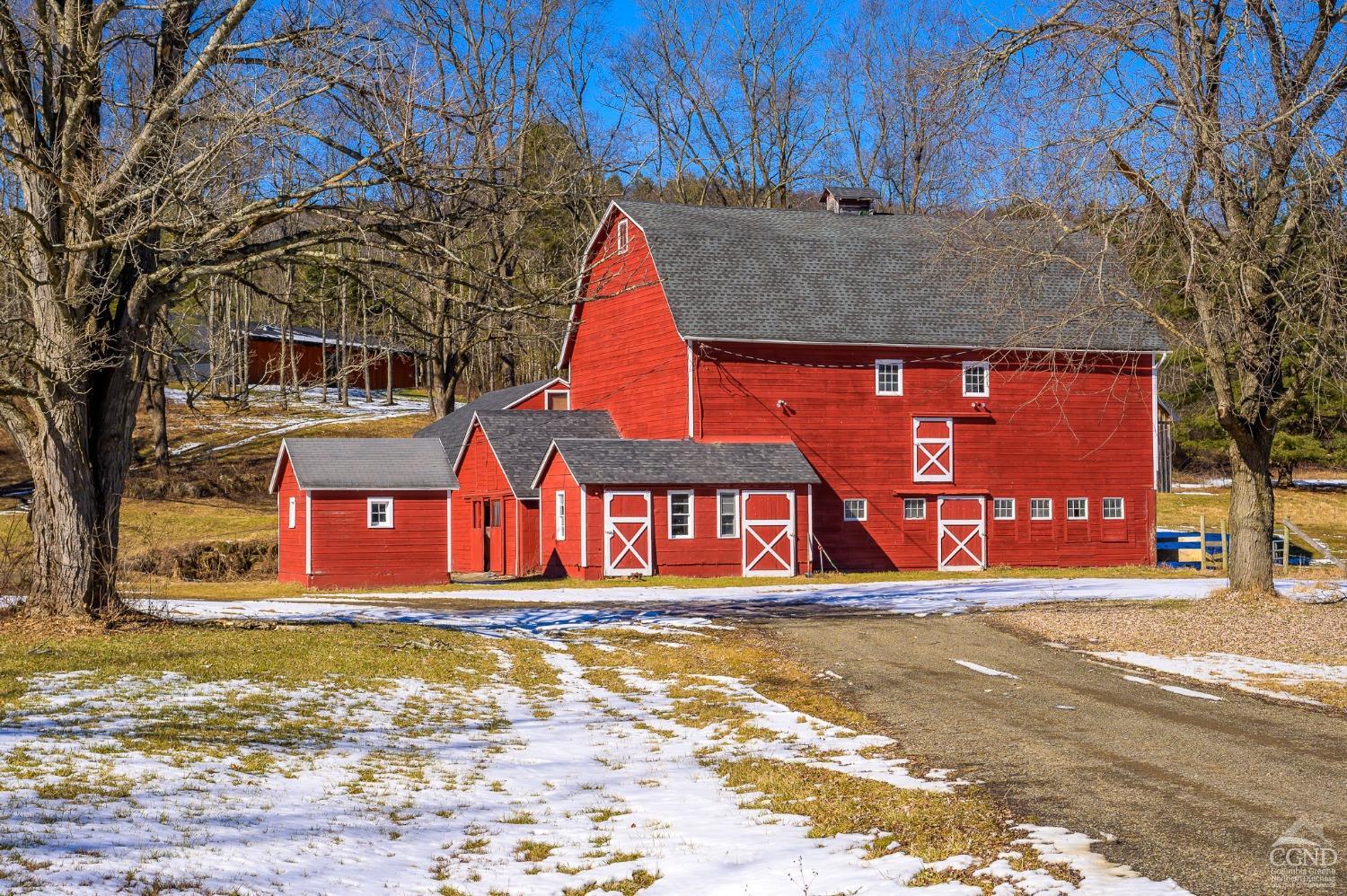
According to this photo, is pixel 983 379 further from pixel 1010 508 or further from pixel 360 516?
pixel 360 516

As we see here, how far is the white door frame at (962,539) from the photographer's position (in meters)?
37.4

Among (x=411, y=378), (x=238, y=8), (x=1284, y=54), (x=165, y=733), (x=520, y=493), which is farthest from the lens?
(x=411, y=378)

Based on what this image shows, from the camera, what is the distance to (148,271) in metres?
16.2

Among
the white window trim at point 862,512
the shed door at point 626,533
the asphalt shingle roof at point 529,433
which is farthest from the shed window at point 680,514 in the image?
the white window trim at point 862,512

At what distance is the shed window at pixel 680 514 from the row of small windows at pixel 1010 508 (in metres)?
5.08

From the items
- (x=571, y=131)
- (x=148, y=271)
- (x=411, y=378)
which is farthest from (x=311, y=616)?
(x=411, y=378)

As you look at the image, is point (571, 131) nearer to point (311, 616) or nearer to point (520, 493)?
point (520, 493)

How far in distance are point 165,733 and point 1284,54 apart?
16.8 meters

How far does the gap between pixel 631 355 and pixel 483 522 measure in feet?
22.5

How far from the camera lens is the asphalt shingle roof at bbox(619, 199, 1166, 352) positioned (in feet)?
118

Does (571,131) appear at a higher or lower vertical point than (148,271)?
higher

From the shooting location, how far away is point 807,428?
1426 inches

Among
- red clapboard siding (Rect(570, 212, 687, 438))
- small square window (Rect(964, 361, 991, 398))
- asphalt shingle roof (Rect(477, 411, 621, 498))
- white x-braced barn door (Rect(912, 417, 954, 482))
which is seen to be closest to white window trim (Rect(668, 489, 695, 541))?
red clapboard siding (Rect(570, 212, 687, 438))

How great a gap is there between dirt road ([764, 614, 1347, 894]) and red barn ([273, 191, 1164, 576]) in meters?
16.7
